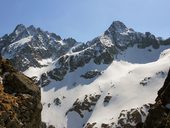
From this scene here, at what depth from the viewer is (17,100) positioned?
29688 millimetres

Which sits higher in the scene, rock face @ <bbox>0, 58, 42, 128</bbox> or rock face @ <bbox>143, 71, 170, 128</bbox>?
rock face @ <bbox>0, 58, 42, 128</bbox>

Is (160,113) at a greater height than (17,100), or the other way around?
(17,100)

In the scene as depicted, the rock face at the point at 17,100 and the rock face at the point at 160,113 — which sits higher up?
the rock face at the point at 17,100

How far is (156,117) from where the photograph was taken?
36.4 metres

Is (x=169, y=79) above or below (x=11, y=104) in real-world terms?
below

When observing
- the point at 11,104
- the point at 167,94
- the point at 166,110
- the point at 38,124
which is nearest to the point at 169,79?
the point at 167,94

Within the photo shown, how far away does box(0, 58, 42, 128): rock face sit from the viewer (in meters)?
27.9

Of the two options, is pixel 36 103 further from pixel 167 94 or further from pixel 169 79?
pixel 169 79

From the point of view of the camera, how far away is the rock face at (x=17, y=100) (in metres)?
27.9

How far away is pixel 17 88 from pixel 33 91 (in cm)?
123

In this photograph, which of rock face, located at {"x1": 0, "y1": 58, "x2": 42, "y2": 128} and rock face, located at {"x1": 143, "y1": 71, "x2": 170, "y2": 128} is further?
rock face, located at {"x1": 143, "y1": 71, "x2": 170, "y2": 128}

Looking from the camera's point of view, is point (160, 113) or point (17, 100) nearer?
point (17, 100)

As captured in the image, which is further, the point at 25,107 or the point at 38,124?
the point at 38,124

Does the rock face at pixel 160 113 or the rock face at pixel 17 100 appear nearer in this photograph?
the rock face at pixel 17 100
